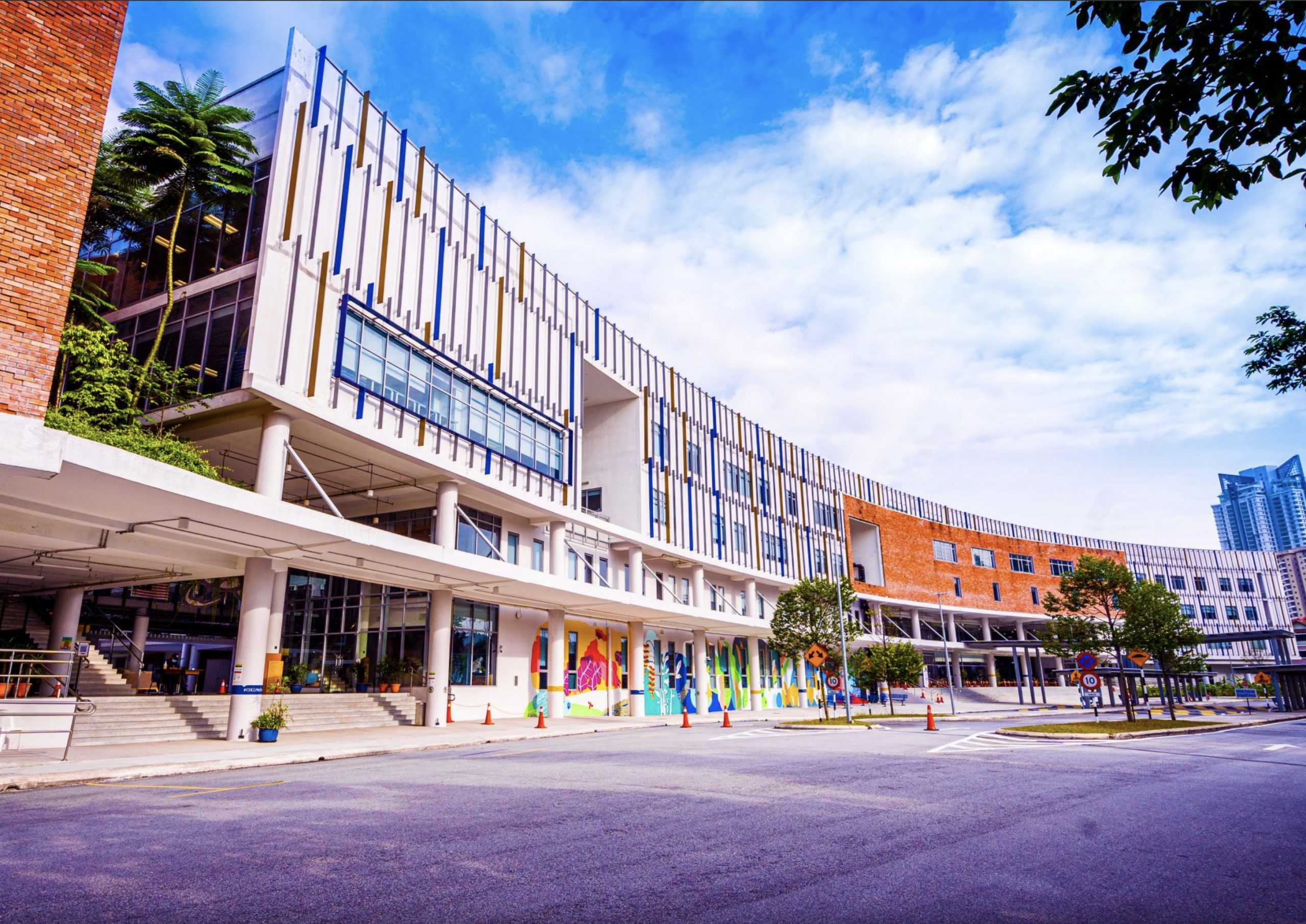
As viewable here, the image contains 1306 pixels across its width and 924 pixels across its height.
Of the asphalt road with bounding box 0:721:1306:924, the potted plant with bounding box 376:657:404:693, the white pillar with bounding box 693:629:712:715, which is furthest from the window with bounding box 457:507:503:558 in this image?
the asphalt road with bounding box 0:721:1306:924

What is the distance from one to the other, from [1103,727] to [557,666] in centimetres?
2097

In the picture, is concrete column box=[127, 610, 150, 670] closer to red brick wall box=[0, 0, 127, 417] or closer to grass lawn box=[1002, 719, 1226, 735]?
red brick wall box=[0, 0, 127, 417]

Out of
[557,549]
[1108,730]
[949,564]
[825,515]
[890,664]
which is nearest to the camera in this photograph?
[1108,730]

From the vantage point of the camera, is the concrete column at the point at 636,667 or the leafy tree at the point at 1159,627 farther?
the concrete column at the point at 636,667

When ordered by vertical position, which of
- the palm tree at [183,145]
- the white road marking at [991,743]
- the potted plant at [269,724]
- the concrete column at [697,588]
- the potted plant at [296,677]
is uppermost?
the palm tree at [183,145]

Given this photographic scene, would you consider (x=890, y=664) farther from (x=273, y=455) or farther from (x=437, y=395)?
(x=273, y=455)

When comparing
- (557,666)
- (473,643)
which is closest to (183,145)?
(473,643)

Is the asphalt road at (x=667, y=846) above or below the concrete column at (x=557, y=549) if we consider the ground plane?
below

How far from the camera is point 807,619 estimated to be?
35312 millimetres

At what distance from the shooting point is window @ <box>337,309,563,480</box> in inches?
1027

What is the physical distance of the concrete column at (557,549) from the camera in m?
34.4

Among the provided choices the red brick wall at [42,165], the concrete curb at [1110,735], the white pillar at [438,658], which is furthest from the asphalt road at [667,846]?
the white pillar at [438,658]

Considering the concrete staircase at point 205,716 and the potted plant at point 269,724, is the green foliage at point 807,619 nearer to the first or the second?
the concrete staircase at point 205,716

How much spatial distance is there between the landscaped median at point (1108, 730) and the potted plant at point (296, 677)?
2446cm
